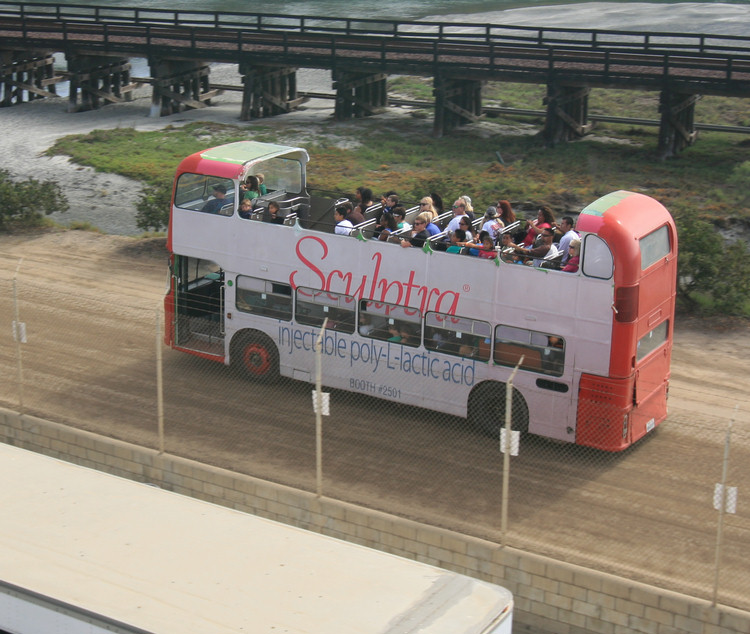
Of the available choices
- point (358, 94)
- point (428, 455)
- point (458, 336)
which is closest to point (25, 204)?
point (358, 94)

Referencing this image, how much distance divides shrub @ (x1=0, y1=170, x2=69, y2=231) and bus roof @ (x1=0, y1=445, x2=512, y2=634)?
54.7ft

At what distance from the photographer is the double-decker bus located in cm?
1499

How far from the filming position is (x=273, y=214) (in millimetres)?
17922

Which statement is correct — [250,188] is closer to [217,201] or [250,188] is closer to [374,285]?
[217,201]

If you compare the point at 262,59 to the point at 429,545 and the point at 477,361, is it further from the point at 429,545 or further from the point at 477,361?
the point at 429,545

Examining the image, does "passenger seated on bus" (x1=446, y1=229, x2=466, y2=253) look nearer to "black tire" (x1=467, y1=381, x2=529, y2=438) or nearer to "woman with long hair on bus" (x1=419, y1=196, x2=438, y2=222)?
"woman with long hair on bus" (x1=419, y1=196, x2=438, y2=222)

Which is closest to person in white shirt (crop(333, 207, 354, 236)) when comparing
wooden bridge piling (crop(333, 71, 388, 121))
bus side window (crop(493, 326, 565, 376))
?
bus side window (crop(493, 326, 565, 376))

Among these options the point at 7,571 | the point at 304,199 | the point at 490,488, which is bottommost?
the point at 490,488

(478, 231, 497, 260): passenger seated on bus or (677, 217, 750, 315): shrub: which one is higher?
(478, 231, 497, 260): passenger seated on bus

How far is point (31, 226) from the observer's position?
28062 mm

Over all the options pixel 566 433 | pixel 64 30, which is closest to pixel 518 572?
pixel 566 433

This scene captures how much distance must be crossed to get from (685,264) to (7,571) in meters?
15.2

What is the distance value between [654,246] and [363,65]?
82.1 ft

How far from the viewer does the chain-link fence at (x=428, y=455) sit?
44.1 ft
